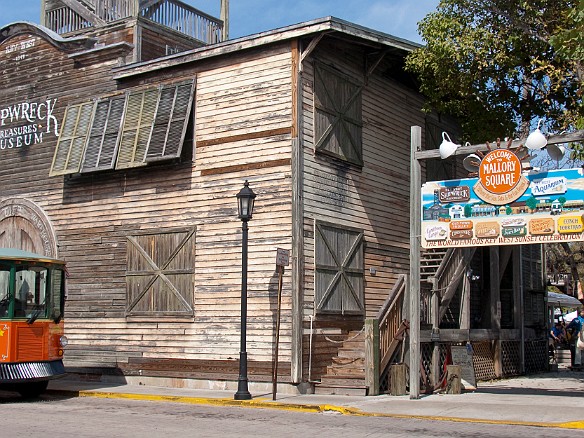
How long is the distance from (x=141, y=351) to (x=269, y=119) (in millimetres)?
5679

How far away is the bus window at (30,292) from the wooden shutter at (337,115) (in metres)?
5.89

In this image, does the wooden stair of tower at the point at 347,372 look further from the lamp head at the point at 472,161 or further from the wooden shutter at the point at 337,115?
the lamp head at the point at 472,161

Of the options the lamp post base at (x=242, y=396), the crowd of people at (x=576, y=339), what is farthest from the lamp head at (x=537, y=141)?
the crowd of people at (x=576, y=339)

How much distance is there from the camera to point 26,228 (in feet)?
66.6

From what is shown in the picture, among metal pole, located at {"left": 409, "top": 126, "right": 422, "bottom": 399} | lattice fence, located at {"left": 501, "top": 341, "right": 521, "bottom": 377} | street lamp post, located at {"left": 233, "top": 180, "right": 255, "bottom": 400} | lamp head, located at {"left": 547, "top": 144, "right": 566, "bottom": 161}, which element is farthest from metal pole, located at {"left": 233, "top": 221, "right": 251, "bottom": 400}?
lattice fence, located at {"left": 501, "top": 341, "right": 521, "bottom": 377}

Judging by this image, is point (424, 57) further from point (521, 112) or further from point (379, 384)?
point (379, 384)

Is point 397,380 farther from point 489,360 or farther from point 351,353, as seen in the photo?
point 489,360

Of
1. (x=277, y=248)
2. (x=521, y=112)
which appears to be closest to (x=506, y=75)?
(x=521, y=112)

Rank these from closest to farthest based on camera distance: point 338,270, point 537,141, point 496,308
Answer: point 537,141, point 338,270, point 496,308

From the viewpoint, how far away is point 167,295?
1728 cm

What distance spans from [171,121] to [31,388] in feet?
20.3

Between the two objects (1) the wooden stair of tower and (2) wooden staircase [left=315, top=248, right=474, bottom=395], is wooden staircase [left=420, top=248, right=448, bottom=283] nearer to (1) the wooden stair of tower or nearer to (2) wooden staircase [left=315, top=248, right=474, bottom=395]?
(2) wooden staircase [left=315, top=248, right=474, bottom=395]

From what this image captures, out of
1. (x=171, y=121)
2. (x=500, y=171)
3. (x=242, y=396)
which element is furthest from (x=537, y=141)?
(x=171, y=121)

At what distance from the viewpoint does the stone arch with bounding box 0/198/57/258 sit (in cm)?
1967
